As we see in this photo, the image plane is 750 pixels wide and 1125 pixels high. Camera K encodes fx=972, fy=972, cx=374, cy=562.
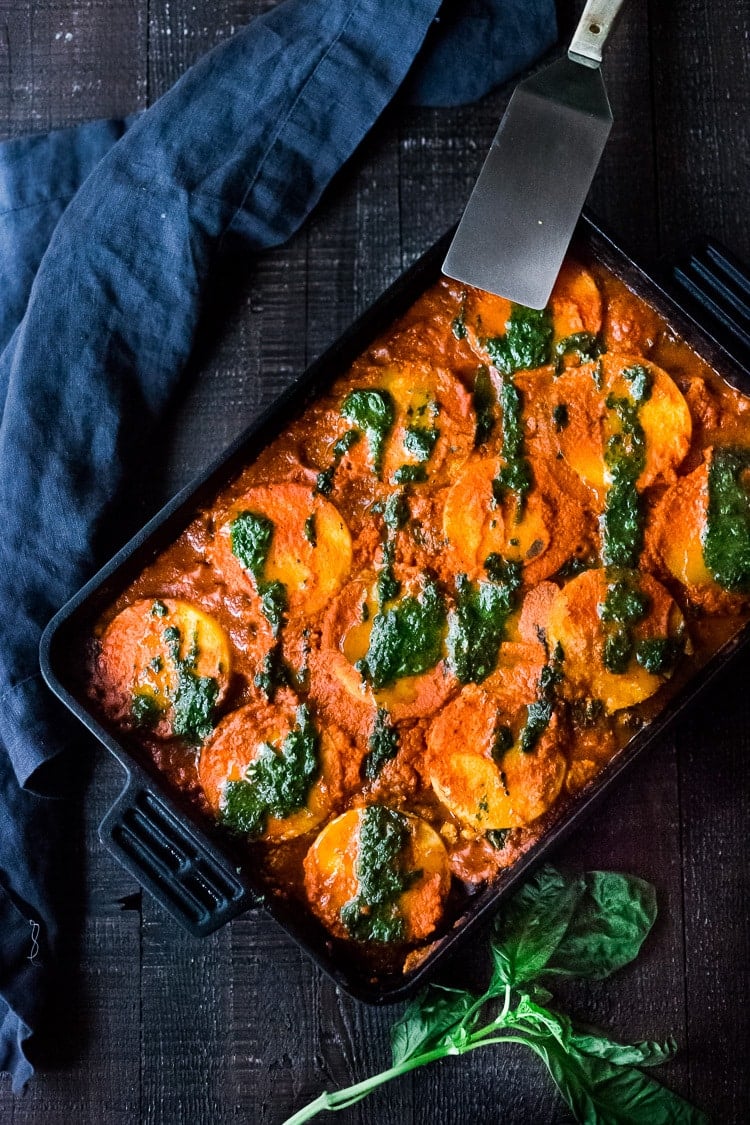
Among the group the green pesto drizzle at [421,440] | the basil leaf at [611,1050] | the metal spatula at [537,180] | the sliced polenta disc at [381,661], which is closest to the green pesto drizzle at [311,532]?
the sliced polenta disc at [381,661]

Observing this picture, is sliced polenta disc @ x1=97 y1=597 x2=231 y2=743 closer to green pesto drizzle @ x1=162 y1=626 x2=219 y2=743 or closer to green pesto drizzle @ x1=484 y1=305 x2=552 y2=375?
green pesto drizzle @ x1=162 y1=626 x2=219 y2=743

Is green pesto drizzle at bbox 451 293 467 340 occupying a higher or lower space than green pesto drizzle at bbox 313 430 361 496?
higher

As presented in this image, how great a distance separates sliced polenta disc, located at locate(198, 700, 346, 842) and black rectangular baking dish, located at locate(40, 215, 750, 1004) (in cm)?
7

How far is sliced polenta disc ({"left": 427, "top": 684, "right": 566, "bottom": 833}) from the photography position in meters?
2.04

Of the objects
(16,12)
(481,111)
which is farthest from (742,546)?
(16,12)

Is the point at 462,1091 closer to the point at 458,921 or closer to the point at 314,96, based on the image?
the point at 458,921

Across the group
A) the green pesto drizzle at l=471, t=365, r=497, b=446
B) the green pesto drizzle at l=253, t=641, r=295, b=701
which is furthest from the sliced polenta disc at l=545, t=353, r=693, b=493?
the green pesto drizzle at l=253, t=641, r=295, b=701

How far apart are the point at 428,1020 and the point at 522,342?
60.0 inches

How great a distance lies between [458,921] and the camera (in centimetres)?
206

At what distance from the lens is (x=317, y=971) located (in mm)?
2303

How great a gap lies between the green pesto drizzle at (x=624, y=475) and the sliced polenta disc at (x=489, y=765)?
394 millimetres

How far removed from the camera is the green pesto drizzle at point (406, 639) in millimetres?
2061

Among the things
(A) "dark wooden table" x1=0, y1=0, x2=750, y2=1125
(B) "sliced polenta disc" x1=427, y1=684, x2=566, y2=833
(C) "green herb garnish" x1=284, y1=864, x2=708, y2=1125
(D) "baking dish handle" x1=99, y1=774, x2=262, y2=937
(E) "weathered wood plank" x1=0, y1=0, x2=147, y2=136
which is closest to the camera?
(D) "baking dish handle" x1=99, y1=774, x2=262, y2=937

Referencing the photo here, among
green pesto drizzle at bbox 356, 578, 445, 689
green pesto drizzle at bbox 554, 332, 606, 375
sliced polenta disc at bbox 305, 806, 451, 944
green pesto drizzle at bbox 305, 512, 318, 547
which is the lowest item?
sliced polenta disc at bbox 305, 806, 451, 944
